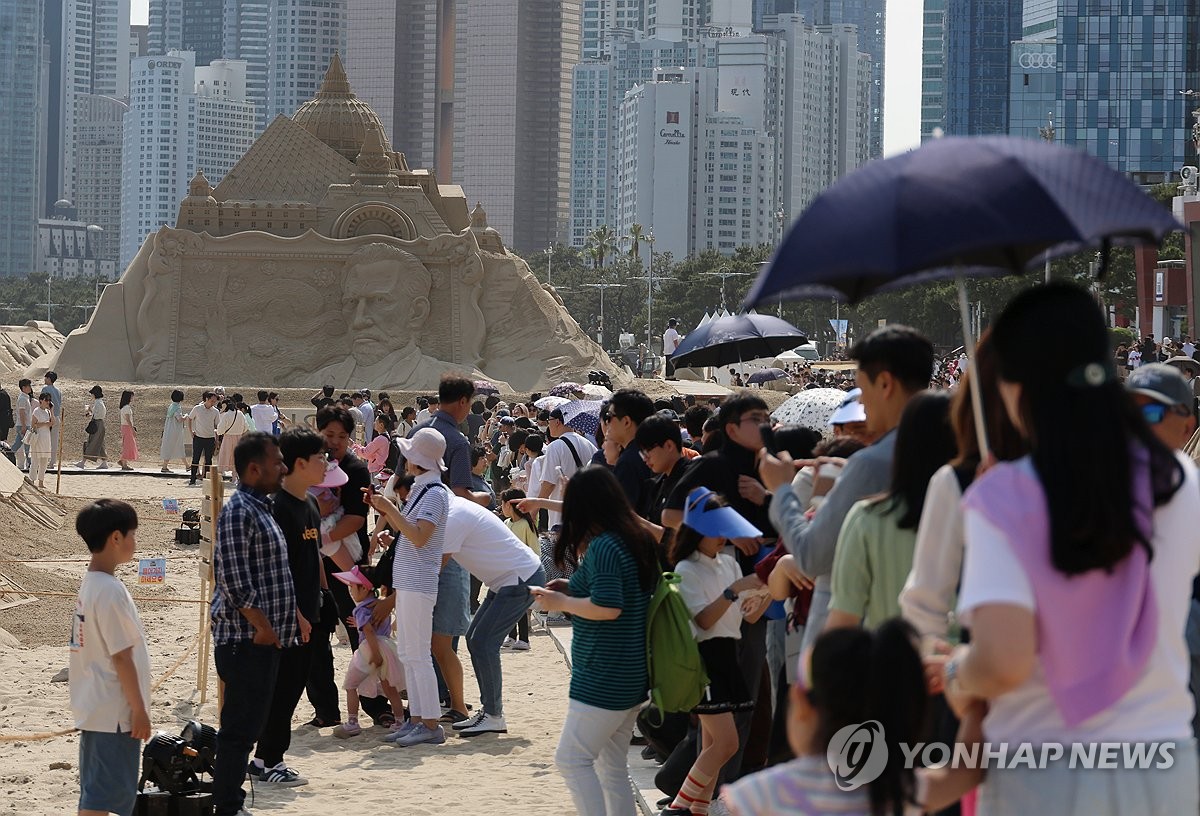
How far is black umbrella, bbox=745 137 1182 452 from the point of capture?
2.89m

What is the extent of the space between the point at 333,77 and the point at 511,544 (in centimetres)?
3449

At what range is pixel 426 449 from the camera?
7.43 meters

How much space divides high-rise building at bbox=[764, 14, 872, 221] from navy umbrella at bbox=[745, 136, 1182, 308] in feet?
447

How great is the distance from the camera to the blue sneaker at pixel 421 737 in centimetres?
782

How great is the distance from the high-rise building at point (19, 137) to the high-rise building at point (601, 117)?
59702 mm

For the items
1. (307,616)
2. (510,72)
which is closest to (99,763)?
(307,616)

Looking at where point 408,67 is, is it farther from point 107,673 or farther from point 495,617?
point 107,673

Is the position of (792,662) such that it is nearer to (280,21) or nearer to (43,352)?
(43,352)

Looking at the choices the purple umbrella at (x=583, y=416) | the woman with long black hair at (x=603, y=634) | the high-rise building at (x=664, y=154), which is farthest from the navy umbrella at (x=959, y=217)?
the high-rise building at (x=664, y=154)

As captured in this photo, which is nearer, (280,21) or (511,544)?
(511,544)

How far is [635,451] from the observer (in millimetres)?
7105

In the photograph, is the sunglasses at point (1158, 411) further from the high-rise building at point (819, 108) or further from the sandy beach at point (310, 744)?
the high-rise building at point (819, 108)

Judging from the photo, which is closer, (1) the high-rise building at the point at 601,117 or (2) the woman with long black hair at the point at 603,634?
(2) the woman with long black hair at the point at 603,634

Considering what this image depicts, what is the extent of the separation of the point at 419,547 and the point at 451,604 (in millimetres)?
545
